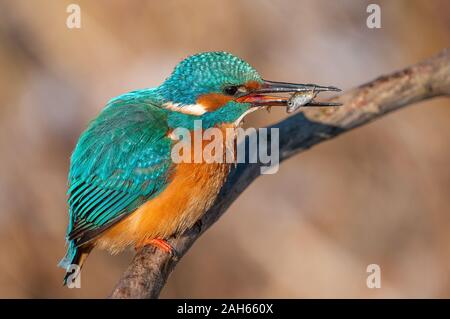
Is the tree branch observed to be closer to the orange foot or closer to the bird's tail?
the orange foot

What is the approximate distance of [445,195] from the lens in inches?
224

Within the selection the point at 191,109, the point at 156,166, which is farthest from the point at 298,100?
the point at 156,166

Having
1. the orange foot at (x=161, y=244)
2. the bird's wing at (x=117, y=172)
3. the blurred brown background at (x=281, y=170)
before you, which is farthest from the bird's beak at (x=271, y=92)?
the blurred brown background at (x=281, y=170)

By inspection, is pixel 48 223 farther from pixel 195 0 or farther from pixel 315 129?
pixel 315 129

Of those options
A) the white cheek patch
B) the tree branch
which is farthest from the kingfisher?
the tree branch

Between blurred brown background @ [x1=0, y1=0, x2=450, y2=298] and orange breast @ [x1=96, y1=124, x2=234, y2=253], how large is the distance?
5.65ft

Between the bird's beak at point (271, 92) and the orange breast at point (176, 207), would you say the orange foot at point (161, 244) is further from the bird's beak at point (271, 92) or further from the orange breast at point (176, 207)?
the bird's beak at point (271, 92)

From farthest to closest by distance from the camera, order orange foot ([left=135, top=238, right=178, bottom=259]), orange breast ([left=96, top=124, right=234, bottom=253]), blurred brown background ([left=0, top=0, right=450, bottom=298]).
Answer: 1. blurred brown background ([left=0, top=0, right=450, bottom=298])
2. orange breast ([left=96, top=124, right=234, bottom=253])
3. orange foot ([left=135, top=238, right=178, bottom=259])

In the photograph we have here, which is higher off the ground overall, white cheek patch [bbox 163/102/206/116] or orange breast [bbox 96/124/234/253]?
→ white cheek patch [bbox 163/102/206/116]

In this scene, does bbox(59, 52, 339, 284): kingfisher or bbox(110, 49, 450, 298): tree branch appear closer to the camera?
bbox(59, 52, 339, 284): kingfisher

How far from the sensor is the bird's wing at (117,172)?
12.1ft

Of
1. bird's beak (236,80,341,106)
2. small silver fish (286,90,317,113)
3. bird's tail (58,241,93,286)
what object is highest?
bird's beak (236,80,341,106)

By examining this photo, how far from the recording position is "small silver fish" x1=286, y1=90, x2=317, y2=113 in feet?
12.0

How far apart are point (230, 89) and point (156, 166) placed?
547mm
